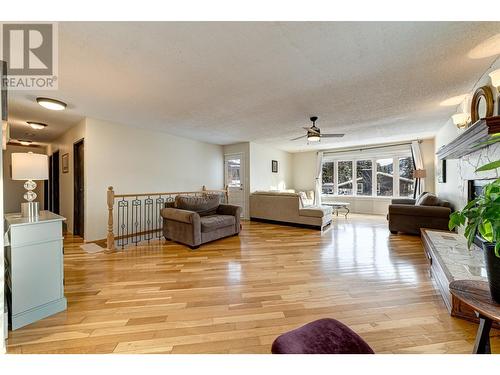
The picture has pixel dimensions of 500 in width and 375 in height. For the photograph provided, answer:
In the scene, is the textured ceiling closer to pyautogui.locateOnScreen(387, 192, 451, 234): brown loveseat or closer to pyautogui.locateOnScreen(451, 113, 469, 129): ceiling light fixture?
pyautogui.locateOnScreen(451, 113, 469, 129): ceiling light fixture

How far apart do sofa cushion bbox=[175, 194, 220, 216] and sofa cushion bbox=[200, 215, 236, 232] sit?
167 millimetres

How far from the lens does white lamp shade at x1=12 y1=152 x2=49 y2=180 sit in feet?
6.29

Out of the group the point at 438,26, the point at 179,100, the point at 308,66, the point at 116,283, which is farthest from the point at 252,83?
the point at 116,283

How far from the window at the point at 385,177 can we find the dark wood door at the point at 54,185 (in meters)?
9.89

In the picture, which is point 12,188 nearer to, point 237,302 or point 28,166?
point 28,166

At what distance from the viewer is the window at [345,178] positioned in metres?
8.03

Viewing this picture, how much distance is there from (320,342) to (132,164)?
4.92m

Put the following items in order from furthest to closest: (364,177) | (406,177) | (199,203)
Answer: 1. (364,177)
2. (406,177)
3. (199,203)

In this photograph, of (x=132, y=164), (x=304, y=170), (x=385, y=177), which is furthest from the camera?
(x=304, y=170)

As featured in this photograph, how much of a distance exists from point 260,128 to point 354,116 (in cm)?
199

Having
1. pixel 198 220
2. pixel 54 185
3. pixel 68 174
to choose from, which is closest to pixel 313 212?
pixel 198 220

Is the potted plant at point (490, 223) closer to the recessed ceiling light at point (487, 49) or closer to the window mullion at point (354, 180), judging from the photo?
the recessed ceiling light at point (487, 49)

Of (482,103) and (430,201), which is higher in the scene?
(482,103)

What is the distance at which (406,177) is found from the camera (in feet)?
22.8
